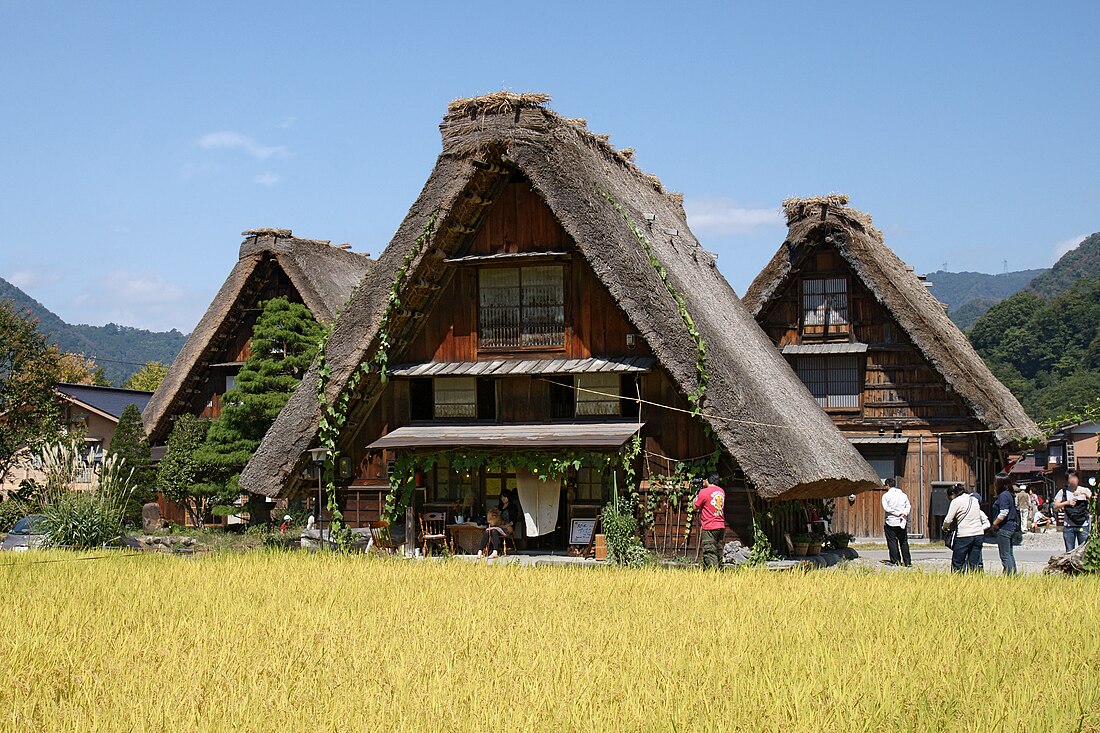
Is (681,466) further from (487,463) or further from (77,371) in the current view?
(77,371)

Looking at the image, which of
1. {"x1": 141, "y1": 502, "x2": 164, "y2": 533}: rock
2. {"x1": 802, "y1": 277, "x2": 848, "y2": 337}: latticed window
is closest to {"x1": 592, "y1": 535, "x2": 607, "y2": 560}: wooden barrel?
{"x1": 802, "y1": 277, "x2": 848, "y2": 337}: latticed window

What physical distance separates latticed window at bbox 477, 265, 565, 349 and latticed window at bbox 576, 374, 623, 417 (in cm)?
70

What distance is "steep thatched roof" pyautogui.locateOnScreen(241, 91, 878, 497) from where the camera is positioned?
1628cm

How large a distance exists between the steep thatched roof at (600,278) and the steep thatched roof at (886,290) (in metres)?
5.43

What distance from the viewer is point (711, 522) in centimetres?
1539

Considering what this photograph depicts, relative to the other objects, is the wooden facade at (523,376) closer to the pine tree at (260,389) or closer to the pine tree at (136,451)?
the pine tree at (260,389)

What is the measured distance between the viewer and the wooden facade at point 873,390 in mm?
25516

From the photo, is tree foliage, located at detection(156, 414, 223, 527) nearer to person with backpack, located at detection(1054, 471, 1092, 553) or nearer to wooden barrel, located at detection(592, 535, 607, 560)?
wooden barrel, located at detection(592, 535, 607, 560)

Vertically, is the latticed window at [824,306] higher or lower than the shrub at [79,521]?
higher

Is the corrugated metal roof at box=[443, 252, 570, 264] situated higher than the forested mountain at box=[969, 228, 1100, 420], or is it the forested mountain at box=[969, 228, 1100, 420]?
the forested mountain at box=[969, 228, 1100, 420]

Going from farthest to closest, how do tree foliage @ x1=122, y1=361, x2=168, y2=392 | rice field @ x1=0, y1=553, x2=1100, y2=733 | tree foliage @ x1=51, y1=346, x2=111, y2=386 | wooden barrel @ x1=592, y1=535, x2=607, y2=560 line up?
tree foliage @ x1=122, y1=361, x2=168, y2=392 < tree foliage @ x1=51, y1=346, x2=111, y2=386 < wooden barrel @ x1=592, y1=535, x2=607, y2=560 < rice field @ x1=0, y1=553, x2=1100, y2=733

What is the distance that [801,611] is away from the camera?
10.5m

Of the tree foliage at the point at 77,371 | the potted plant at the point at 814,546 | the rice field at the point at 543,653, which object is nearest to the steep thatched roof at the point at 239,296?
the potted plant at the point at 814,546

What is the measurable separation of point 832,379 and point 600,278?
1112cm
